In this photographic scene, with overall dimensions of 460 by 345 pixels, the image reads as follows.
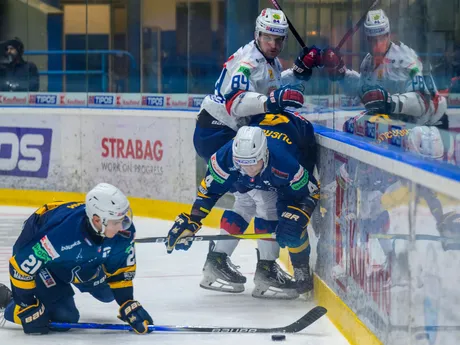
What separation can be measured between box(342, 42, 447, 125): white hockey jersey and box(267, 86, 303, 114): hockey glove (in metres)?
0.75

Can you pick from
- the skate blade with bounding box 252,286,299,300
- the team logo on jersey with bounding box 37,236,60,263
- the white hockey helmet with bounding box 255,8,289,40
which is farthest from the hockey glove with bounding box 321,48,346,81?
the team logo on jersey with bounding box 37,236,60,263

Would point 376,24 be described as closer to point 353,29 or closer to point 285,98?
point 353,29

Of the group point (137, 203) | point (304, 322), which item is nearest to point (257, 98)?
point (304, 322)

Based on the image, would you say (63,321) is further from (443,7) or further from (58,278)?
(443,7)

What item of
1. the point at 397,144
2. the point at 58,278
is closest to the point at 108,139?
the point at 58,278

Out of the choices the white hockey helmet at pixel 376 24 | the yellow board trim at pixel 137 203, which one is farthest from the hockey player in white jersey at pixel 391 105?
the yellow board trim at pixel 137 203

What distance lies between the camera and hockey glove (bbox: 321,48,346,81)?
191 inches

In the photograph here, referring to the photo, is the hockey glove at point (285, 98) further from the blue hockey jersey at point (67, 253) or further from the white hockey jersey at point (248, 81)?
the blue hockey jersey at point (67, 253)

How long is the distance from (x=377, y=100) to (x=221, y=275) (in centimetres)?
163

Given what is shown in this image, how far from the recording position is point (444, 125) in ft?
10.2

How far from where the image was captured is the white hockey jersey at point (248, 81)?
522 cm

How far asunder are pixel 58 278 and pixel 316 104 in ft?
6.06

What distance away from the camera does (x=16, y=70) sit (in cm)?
923

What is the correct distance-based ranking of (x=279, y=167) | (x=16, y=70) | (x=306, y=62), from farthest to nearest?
(x=16, y=70) → (x=306, y=62) → (x=279, y=167)
